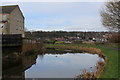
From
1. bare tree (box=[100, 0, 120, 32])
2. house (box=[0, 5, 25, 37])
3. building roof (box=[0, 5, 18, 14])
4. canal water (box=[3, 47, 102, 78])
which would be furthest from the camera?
building roof (box=[0, 5, 18, 14])

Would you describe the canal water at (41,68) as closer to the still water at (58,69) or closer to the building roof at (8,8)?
the still water at (58,69)

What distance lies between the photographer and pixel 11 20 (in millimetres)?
44344

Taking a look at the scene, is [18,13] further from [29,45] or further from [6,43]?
[6,43]

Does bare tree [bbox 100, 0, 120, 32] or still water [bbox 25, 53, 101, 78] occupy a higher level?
bare tree [bbox 100, 0, 120, 32]

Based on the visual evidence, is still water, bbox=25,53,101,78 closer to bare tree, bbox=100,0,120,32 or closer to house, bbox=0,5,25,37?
bare tree, bbox=100,0,120,32

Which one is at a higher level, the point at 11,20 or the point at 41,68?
the point at 11,20

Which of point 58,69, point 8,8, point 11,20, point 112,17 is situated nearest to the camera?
point 58,69

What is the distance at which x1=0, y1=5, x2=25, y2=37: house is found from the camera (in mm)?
43344

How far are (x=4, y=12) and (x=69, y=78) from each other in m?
35.6

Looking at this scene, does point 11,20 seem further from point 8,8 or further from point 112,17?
point 112,17

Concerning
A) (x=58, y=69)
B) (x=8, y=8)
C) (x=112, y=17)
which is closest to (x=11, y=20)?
(x=8, y=8)

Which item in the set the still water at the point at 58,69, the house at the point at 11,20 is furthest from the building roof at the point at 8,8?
the still water at the point at 58,69

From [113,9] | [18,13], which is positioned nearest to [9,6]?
[18,13]

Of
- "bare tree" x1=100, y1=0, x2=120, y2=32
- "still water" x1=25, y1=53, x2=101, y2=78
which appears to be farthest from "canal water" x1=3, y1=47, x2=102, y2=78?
"bare tree" x1=100, y1=0, x2=120, y2=32
